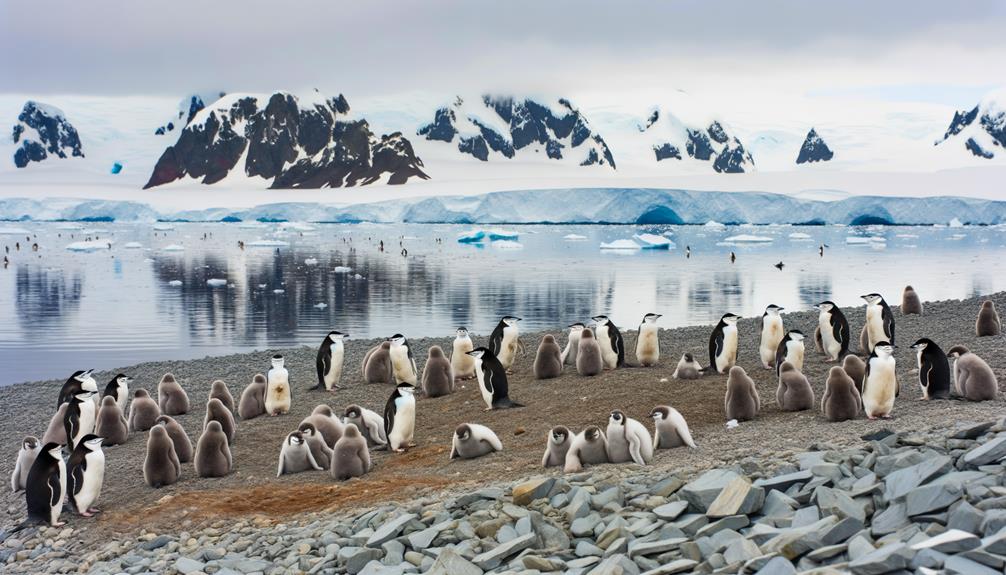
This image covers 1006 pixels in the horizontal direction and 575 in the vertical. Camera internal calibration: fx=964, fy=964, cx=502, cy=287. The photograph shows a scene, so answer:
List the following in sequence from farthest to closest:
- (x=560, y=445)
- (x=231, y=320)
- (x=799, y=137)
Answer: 1. (x=799, y=137)
2. (x=231, y=320)
3. (x=560, y=445)

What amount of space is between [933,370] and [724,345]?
2.83m

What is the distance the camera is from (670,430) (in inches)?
291

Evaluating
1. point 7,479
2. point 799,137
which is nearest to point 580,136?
point 799,137

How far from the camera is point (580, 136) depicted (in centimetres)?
15038

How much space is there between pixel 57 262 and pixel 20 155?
110 m

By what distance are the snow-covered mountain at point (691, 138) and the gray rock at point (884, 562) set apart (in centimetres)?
12269

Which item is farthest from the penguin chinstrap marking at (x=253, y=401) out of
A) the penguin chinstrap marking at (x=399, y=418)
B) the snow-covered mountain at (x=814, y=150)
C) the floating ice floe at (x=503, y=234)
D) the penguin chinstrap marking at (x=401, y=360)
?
the snow-covered mountain at (x=814, y=150)

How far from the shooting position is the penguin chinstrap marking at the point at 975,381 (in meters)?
8.12

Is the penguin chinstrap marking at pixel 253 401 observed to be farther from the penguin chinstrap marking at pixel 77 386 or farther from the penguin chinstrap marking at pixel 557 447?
the penguin chinstrap marking at pixel 557 447

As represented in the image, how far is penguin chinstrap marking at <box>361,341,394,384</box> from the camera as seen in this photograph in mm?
12148

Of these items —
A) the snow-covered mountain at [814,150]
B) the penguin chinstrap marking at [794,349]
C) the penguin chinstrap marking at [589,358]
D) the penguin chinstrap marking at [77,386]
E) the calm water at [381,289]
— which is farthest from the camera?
the snow-covered mountain at [814,150]

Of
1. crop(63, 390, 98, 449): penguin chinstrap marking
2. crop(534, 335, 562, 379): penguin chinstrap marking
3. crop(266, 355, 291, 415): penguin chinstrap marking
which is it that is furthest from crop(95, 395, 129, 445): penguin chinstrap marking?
crop(534, 335, 562, 379): penguin chinstrap marking

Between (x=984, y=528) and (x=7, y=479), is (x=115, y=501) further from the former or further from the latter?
(x=984, y=528)

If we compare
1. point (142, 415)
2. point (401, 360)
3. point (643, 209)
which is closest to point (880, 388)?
point (401, 360)
